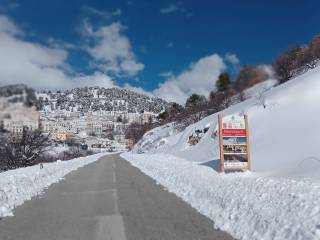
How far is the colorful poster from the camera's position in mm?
16969

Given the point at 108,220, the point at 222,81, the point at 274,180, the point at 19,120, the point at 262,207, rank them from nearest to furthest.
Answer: the point at 19,120 → the point at 262,207 → the point at 108,220 → the point at 274,180 → the point at 222,81

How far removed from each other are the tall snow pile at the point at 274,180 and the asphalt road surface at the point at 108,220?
0.64 metres

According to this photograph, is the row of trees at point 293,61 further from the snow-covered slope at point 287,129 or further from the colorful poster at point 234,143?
the colorful poster at point 234,143

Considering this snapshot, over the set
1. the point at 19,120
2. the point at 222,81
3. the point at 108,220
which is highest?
the point at 222,81

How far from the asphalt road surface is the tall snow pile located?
0.64m

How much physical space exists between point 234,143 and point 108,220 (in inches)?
358

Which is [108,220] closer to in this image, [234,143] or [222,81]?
[234,143]

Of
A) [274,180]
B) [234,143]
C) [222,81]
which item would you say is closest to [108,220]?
[274,180]

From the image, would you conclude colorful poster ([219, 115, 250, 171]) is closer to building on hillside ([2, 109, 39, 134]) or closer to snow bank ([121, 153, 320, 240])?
snow bank ([121, 153, 320, 240])

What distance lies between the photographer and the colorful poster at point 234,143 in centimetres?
1697

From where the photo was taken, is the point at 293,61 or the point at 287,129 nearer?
the point at 287,129

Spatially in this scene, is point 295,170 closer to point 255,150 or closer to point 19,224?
point 255,150

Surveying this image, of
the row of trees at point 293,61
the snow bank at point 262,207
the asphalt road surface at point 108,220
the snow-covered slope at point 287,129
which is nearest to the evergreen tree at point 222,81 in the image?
the row of trees at point 293,61

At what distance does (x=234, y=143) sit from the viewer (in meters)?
17.4
